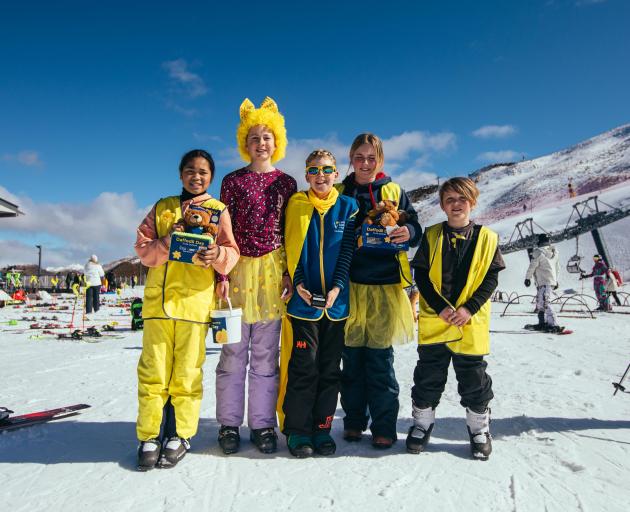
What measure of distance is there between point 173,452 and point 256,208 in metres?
1.45

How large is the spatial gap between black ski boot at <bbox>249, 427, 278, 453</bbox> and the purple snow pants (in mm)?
29

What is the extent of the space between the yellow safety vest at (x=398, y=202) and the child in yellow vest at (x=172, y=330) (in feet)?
3.36

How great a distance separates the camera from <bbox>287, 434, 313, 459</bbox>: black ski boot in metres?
2.38

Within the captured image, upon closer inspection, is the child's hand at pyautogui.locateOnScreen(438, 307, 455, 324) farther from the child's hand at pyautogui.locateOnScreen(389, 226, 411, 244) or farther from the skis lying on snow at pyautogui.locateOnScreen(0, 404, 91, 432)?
the skis lying on snow at pyautogui.locateOnScreen(0, 404, 91, 432)

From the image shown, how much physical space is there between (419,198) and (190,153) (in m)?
62.1

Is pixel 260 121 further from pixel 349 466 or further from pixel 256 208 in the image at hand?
pixel 349 466

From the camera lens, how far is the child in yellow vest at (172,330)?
90.2 inches

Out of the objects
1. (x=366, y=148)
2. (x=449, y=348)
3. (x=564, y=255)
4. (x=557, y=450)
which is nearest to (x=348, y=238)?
(x=366, y=148)

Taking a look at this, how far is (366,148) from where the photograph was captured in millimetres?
2750

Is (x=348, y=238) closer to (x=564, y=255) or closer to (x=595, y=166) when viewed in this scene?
(x=564, y=255)

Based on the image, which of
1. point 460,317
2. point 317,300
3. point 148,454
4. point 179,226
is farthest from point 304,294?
point 148,454

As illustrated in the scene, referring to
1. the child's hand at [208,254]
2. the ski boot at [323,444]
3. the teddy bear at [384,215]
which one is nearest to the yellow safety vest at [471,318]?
the teddy bear at [384,215]

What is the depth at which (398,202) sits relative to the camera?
9.09ft

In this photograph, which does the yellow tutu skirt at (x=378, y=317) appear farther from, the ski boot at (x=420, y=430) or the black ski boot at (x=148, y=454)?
the black ski boot at (x=148, y=454)
